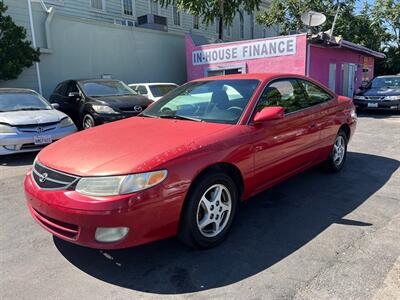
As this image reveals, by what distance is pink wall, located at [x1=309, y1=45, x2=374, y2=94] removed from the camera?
13709mm

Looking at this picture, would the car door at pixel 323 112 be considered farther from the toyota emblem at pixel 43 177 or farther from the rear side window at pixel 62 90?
the rear side window at pixel 62 90

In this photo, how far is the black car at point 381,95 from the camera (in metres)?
13.1

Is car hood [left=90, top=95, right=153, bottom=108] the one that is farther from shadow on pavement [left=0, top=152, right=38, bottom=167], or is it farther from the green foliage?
the green foliage

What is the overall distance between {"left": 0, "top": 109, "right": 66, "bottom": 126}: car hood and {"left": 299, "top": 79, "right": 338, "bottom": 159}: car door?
15.8 feet

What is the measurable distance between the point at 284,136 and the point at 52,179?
7.91 ft

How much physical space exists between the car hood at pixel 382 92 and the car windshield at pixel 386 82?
40cm

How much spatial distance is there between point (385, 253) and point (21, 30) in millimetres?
11187

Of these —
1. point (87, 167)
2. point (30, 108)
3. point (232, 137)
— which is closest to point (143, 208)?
point (87, 167)

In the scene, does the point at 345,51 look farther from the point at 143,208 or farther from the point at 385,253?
the point at 143,208

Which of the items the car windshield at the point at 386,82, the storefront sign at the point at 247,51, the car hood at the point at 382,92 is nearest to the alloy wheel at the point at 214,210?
the storefront sign at the point at 247,51

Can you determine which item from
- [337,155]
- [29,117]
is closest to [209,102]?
[337,155]

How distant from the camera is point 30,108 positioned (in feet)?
24.4

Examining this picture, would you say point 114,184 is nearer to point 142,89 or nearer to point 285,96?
point 285,96

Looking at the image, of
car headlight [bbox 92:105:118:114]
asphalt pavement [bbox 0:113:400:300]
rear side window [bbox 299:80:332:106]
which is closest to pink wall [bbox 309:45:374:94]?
car headlight [bbox 92:105:118:114]
